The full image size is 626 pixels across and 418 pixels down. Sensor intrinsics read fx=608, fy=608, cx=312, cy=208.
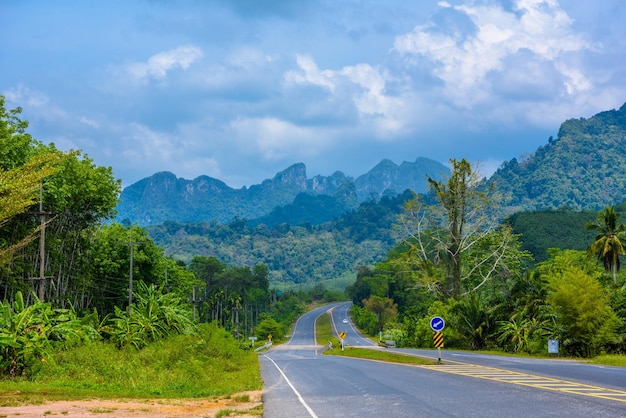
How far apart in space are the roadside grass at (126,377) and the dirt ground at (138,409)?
923 mm

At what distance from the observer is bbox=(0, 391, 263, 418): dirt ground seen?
13.8m

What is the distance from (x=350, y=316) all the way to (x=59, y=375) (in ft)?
468

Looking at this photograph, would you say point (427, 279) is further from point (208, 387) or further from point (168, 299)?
point (208, 387)

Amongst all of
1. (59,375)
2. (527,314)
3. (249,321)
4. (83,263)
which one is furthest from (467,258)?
(249,321)

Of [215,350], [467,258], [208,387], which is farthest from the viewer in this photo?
[467,258]

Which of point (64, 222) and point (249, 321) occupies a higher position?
point (64, 222)

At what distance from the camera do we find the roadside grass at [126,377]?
1772cm

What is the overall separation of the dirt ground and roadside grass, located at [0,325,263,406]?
92cm

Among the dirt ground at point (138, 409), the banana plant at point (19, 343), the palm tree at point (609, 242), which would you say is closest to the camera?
the dirt ground at point (138, 409)

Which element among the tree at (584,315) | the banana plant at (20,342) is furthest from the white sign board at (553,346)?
the banana plant at (20,342)

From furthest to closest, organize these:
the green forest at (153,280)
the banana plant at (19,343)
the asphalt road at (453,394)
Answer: the green forest at (153,280)
the banana plant at (19,343)
the asphalt road at (453,394)

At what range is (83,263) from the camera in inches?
2119

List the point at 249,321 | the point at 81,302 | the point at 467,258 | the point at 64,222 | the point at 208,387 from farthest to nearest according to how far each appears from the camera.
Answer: the point at 249,321 < the point at 467,258 < the point at 81,302 < the point at 64,222 < the point at 208,387

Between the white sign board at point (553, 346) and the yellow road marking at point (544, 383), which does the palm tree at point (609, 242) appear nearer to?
the white sign board at point (553, 346)
